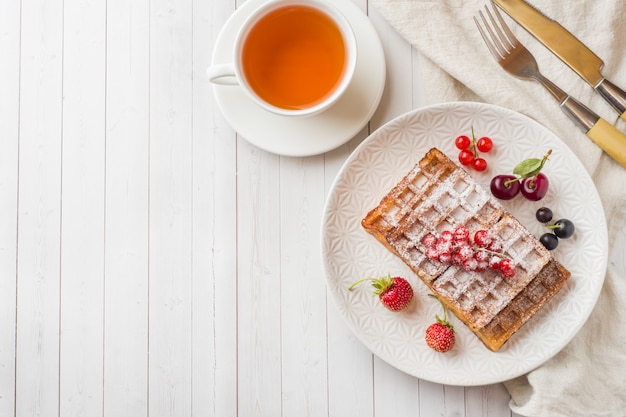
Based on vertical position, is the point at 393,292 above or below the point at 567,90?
below

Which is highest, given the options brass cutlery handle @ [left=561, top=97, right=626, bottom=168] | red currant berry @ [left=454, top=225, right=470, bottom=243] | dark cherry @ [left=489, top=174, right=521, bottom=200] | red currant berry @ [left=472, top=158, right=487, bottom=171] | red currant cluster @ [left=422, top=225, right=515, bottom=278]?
brass cutlery handle @ [left=561, top=97, right=626, bottom=168]

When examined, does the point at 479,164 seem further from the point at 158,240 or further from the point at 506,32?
the point at 158,240

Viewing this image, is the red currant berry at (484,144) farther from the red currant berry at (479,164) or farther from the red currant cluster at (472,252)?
the red currant cluster at (472,252)

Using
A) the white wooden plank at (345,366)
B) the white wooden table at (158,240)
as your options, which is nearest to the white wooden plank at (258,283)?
the white wooden table at (158,240)

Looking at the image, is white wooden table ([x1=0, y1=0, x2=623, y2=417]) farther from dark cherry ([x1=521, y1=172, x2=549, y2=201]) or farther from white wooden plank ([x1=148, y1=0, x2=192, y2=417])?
dark cherry ([x1=521, y1=172, x2=549, y2=201])

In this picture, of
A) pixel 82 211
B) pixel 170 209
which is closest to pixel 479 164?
pixel 170 209

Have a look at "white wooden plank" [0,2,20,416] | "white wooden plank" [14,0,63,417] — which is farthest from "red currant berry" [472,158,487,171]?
"white wooden plank" [0,2,20,416]

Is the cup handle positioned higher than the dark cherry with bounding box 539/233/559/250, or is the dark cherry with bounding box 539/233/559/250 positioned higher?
the cup handle
